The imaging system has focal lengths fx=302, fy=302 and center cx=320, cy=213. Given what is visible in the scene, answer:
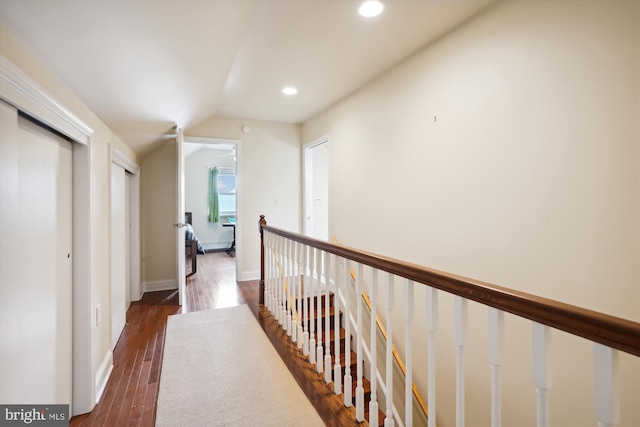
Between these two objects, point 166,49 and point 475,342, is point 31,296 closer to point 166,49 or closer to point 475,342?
point 166,49

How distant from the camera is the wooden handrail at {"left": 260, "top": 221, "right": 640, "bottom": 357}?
612 mm

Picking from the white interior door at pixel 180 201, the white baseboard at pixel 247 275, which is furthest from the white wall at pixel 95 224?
the white baseboard at pixel 247 275

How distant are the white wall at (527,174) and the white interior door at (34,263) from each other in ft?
7.72

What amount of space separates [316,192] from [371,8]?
3113 millimetres

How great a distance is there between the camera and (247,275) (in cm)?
443

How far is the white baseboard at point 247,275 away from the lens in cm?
439

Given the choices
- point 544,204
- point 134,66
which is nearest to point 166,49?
point 134,66

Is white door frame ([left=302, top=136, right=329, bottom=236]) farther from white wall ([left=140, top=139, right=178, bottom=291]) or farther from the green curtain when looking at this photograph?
the green curtain

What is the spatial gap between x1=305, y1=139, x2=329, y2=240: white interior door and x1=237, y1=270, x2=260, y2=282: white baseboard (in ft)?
3.23

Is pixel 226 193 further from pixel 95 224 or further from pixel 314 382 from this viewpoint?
pixel 314 382

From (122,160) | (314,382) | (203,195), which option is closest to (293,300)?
(314,382)

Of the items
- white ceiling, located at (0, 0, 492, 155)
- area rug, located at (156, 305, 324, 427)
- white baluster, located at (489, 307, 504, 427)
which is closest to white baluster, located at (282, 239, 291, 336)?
area rug, located at (156, 305, 324, 427)

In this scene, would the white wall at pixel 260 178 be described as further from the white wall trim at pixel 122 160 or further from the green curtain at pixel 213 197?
the green curtain at pixel 213 197

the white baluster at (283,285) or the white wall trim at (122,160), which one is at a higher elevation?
the white wall trim at (122,160)
